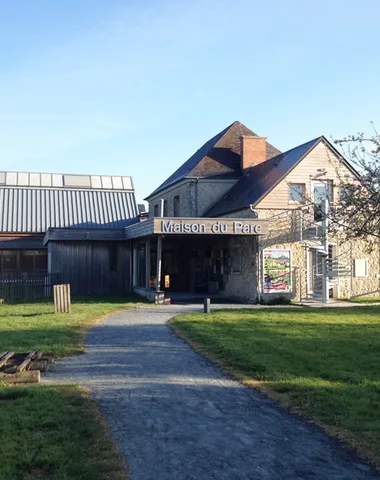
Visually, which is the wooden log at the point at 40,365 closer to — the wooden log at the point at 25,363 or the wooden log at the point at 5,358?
the wooden log at the point at 25,363

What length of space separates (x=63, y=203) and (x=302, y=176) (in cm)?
1567

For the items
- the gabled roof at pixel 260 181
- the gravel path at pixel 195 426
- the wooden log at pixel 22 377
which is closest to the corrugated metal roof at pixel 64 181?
the gabled roof at pixel 260 181

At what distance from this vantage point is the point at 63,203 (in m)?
35.5

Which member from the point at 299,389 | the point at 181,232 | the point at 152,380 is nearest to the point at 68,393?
the point at 152,380

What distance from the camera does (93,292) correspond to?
1184 inches

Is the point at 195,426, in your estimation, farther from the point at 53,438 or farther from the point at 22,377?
the point at 22,377

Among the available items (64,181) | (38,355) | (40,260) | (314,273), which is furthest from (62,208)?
(38,355)

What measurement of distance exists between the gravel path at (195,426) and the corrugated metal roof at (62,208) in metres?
23.4

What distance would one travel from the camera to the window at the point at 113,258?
3066cm

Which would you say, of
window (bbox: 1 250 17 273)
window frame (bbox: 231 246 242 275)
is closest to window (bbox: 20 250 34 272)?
window (bbox: 1 250 17 273)

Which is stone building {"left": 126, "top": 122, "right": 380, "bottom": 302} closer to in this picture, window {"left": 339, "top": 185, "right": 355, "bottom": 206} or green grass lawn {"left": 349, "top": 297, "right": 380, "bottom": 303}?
green grass lawn {"left": 349, "top": 297, "right": 380, "bottom": 303}

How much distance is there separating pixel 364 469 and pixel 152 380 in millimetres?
4406

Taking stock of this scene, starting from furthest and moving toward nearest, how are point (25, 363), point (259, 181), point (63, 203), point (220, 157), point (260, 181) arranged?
point (63, 203), point (220, 157), point (259, 181), point (260, 181), point (25, 363)

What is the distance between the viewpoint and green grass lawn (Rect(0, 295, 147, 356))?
40.3 feet
